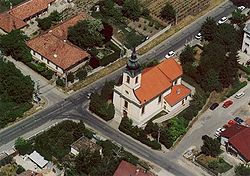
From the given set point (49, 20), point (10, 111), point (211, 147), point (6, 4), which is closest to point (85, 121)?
point (10, 111)

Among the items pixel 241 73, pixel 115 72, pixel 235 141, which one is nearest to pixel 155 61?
pixel 115 72

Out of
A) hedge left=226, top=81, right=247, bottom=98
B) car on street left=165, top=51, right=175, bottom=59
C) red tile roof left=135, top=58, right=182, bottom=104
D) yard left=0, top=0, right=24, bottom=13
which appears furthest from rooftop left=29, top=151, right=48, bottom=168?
yard left=0, top=0, right=24, bottom=13

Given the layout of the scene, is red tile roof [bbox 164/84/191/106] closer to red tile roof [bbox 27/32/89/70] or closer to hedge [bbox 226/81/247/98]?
hedge [bbox 226/81/247/98]

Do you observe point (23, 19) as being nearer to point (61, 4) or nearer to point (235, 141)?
point (61, 4)

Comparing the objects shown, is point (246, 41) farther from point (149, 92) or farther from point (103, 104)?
point (103, 104)

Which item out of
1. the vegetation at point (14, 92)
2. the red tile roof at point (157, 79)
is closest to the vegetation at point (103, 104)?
the red tile roof at point (157, 79)

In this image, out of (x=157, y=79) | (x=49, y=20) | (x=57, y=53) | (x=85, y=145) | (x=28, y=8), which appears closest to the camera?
(x=85, y=145)
